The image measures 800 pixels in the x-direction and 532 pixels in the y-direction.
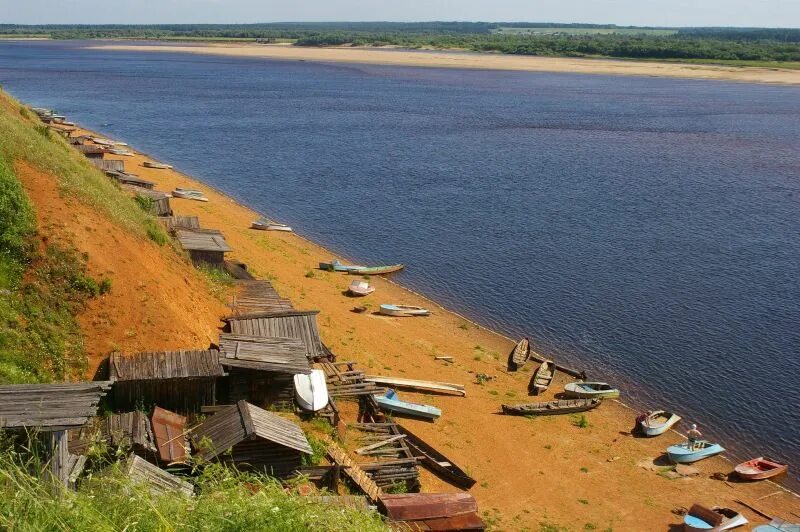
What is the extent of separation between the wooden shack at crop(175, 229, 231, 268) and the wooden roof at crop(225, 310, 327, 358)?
20.3 ft

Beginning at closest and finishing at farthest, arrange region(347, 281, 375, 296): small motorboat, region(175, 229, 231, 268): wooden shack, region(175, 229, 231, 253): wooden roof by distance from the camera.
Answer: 1. region(175, 229, 231, 268): wooden shack
2. region(175, 229, 231, 253): wooden roof
3. region(347, 281, 375, 296): small motorboat

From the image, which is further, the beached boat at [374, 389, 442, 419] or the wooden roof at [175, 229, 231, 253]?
the wooden roof at [175, 229, 231, 253]

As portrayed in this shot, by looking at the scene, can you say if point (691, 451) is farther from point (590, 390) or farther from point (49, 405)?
point (49, 405)

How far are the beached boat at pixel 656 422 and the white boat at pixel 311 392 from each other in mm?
13217

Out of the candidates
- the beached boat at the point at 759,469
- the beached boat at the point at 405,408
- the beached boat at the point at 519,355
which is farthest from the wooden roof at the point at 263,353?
the beached boat at the point at 759,469

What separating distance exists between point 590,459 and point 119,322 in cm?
1694

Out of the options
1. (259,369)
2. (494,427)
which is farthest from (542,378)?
(259,369)

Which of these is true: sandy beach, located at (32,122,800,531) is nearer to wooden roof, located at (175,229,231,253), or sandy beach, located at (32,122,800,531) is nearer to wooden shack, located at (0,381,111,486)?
wooden roof, located at (175,229,231,253)

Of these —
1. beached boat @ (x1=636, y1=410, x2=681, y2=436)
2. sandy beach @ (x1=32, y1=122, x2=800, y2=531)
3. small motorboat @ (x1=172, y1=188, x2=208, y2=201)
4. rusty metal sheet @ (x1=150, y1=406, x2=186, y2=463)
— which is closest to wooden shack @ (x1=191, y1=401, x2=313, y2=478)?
rusty metal sheet @ (x1=150, y1=406, x2=186, y2=463)

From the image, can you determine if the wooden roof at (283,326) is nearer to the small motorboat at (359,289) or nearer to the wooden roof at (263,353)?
the wooden roof at (263,353)

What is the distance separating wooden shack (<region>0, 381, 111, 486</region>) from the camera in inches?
550

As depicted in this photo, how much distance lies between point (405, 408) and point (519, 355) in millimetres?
8886

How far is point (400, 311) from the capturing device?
127 ft

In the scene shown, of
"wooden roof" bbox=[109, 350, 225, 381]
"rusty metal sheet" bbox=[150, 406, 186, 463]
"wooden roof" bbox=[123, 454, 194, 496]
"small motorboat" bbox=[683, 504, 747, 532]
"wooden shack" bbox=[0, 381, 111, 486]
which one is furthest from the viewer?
"small motorboat" bbox=[683, 504, 747, 532]
